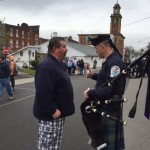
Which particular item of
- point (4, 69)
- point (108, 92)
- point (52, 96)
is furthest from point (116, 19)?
point (108, 92)

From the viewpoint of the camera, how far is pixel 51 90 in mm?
3627

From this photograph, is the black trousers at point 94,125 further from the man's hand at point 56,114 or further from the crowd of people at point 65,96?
the man's hand at point 56,114

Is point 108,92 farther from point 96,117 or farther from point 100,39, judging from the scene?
point 100,39

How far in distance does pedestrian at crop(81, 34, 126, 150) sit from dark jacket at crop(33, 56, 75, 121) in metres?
0.37

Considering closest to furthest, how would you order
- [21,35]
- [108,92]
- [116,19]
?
[108,92], [21,35], [116,19]

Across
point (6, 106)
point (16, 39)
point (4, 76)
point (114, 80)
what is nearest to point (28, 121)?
point (6, 106)

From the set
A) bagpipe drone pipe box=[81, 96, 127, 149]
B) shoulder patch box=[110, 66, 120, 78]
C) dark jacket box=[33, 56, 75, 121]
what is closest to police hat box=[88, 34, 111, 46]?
shoulder patch box=[110, 66, 120, 78]

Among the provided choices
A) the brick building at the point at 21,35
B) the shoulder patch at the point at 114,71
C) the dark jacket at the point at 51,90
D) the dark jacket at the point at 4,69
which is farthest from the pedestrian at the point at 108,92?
the brick building at the point at 21,35

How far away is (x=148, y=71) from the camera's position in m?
2.65

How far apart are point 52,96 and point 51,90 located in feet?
0.27

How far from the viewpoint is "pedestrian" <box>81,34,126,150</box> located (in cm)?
333

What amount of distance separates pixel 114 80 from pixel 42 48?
52147 mm

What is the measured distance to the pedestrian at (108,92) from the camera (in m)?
3.33

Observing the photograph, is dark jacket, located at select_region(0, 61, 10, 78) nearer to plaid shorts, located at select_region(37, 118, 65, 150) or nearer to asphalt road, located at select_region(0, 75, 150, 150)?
asphalt road, located at select_region(0, 75, 150, 150)
